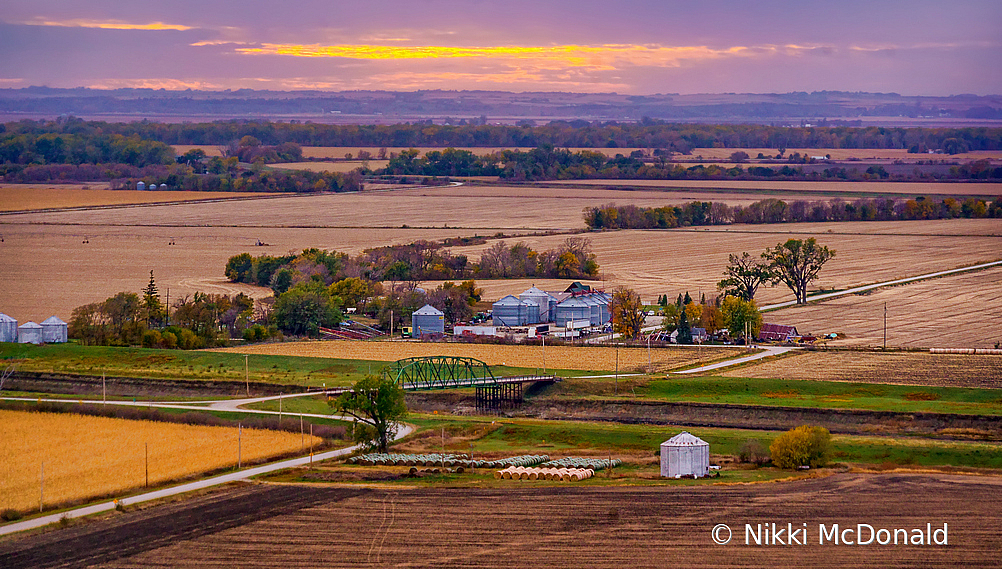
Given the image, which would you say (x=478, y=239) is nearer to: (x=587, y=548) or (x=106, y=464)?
(x=106, y=464)

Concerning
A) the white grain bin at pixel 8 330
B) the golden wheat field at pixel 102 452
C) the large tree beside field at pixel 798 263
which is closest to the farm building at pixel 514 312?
the large tree beside field at pixel 798 263

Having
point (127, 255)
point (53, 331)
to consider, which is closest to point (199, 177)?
point (127, 255)

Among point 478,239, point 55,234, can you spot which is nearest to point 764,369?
point 478,239

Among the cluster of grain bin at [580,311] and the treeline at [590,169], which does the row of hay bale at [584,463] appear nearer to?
the cluster of grain bin at [580,311]

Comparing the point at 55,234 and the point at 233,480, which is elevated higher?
the point at 55,234

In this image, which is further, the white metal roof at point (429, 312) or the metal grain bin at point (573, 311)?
the metal grain bin at point (573, 311)

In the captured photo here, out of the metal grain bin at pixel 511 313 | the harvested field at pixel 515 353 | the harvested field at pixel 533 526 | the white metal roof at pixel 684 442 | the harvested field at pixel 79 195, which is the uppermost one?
the harvested field at pixel 79 195
